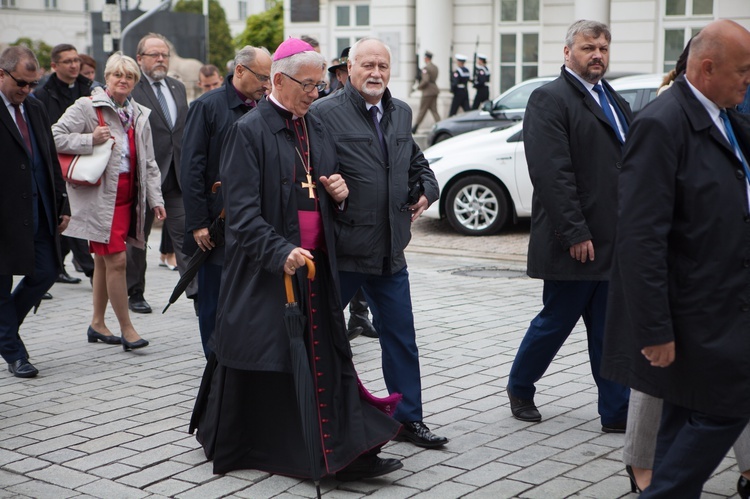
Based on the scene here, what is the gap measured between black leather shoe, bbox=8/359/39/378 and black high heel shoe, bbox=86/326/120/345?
95 centimetres

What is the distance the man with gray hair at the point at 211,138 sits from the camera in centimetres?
589

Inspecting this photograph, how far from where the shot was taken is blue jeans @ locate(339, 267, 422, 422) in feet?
16.8

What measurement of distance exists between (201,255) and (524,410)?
74.6 inches

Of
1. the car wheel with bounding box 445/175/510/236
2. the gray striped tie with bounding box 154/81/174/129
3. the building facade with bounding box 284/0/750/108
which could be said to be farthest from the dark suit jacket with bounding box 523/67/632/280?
the building facade with bounding box 284/0/750/108

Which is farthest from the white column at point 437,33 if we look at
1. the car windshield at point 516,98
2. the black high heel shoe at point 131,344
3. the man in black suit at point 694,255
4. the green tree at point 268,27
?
the green tree at point 268,27

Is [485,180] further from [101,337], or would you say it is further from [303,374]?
[303,374]

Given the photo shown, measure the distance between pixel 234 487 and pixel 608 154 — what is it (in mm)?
2334

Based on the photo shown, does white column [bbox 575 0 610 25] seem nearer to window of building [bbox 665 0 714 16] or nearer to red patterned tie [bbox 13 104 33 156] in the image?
window of building [bbox 665 0 714 16]

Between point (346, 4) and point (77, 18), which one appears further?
point (77, 18)

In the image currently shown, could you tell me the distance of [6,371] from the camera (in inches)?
267

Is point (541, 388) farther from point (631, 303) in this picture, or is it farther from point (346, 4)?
point (346, 4)

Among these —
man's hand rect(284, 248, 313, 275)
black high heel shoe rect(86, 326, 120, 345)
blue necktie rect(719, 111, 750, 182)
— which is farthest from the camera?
black high heel shoe rect(86, 326, 120, 345)

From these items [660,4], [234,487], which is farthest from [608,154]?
[660,4]

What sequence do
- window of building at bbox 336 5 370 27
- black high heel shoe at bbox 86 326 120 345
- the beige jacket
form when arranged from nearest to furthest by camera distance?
the beige jacket, black high heel shoe at bbox 86 326 120 345, window of building at bbox 336 5 370 27
